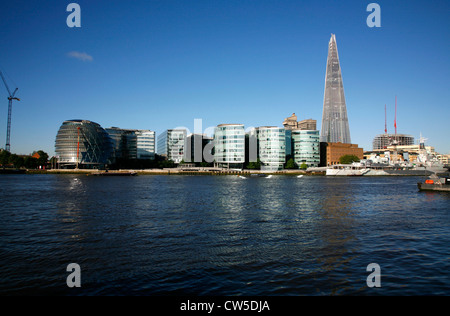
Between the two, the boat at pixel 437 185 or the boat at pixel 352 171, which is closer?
the boat at pixel 437 185

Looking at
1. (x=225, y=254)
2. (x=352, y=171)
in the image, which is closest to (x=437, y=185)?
(x=225, y=254)

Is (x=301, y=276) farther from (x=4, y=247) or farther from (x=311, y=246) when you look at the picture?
(x=4, y=247)

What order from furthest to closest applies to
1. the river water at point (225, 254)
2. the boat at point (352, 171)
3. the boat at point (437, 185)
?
the boat at point (352, 171)
the boat at point (437, 185)
the river water at point (225, 254)

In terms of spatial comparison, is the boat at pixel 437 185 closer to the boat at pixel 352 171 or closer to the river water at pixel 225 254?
the river water at pixel 225 254

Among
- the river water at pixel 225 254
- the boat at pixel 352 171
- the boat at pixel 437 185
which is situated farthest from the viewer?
the boat at pixel 352 171

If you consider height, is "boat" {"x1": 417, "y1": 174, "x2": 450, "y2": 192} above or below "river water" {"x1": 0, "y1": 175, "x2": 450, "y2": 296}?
above

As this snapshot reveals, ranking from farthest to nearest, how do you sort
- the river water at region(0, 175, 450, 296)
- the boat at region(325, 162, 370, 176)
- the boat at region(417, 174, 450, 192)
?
the boat at region(325, 162, 370, 176)
the boat at region(417, 174, 450, 192)
the river water at region(0, 175, 450, 296)

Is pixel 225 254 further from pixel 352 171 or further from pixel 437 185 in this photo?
pixel 352 171

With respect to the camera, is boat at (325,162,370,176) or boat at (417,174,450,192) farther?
boat at (325,162,370,176)

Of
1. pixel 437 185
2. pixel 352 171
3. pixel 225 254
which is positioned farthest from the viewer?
pixel 352 171

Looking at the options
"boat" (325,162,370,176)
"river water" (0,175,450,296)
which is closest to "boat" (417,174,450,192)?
"river water" (0,175,450,296)

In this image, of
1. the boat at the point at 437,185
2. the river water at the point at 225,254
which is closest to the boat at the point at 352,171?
the boat at the point at 437,185

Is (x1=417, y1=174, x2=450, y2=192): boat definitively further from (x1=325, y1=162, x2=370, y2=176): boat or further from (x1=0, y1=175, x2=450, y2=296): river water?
(x1=325, y1=162, x2=370, y2=176): boat

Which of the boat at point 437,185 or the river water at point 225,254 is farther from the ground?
the boat at point 437,185
